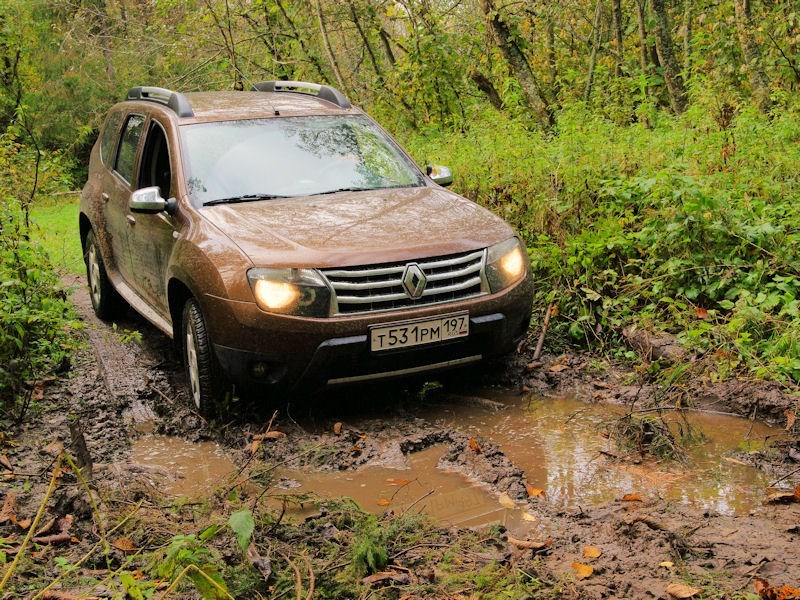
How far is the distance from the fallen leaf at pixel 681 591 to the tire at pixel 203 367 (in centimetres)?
272

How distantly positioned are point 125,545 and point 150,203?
251cm

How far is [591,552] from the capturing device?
3.15m

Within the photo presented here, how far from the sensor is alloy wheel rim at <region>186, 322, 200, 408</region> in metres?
4.85

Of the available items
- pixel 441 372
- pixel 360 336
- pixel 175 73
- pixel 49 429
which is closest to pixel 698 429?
pixel 441 372

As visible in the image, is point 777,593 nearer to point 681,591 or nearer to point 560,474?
point 681,591

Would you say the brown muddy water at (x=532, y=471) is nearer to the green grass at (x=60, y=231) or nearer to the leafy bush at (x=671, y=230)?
the leafy bush at (x=671, y=230)

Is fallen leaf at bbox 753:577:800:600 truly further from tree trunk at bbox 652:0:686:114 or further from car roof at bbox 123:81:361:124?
tree trunk at bbox 652:0:686:114

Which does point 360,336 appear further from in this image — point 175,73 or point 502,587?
point 175,73

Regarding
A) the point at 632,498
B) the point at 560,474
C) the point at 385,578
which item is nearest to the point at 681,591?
the point at 632,498

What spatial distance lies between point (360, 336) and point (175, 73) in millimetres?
17226

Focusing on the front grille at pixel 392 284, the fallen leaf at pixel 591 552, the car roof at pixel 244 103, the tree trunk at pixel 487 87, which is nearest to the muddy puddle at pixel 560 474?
the fallen leaf at pixel 591 552

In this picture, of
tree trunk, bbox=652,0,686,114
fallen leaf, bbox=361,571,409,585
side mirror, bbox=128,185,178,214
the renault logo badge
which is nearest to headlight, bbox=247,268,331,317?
the renault logo badge

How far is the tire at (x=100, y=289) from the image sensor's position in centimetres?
716

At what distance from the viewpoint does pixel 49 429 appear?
16.3ft
